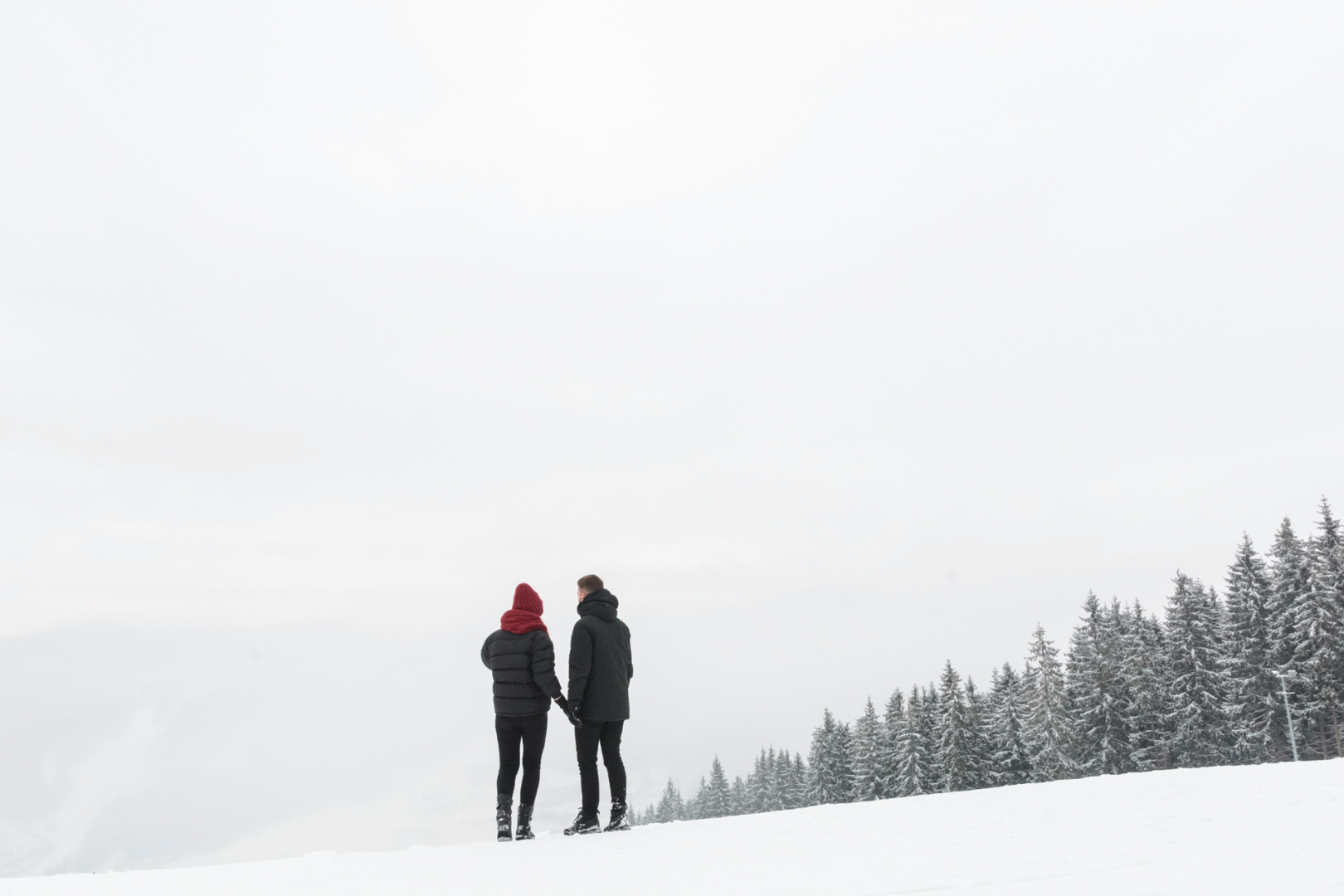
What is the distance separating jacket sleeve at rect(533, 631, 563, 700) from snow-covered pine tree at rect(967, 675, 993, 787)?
5547 cm

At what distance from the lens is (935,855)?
22.7 ft

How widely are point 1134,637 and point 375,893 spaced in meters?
58.8

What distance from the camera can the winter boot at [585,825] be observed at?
9.20 meters

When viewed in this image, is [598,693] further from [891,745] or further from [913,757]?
[891,745]

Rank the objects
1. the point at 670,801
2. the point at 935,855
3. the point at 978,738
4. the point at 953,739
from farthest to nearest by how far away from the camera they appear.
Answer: the point at 670,801 < the point at 978,738 < the point at 953,739 < the point at 935,855

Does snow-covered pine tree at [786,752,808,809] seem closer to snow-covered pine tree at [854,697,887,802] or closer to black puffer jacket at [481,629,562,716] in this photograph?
snow-covered pine tree at [854,697,887,802]

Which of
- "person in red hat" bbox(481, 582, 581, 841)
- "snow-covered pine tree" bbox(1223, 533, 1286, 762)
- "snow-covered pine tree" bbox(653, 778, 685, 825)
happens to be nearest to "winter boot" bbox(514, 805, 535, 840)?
"person in red hat" bbox(481, 582, 581, 841)

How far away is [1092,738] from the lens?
54.9 m

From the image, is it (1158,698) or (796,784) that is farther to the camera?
(796,784)

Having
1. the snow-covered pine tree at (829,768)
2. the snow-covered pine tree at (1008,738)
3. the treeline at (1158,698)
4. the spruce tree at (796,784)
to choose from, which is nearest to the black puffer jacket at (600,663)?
the treeline at (1158,698)

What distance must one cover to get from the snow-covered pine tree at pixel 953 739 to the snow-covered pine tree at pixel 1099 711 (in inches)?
263

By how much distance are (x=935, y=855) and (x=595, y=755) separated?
4.03m

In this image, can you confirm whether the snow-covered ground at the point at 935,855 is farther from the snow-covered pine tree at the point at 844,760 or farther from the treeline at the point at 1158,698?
the snow-covered pine tree at the point at 844,760

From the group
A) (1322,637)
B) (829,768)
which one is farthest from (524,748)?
(829,768)
